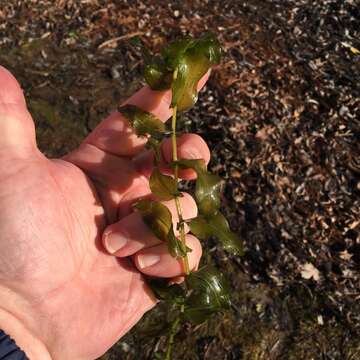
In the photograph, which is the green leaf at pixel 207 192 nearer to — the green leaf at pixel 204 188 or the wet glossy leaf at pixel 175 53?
the green leaf at pixel 204 188

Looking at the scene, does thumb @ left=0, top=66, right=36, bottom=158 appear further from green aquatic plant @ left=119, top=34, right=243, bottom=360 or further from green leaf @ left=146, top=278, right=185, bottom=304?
green leaf @ left=146, top=278, right=185, bottom=304

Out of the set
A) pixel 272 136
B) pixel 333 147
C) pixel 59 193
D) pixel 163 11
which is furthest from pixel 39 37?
pixel 59 193

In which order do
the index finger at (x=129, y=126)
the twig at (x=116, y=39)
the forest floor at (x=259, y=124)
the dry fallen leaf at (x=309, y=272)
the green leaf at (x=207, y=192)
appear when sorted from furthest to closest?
the twig at (x=116, y=39)
the dry fallen leaf at (x=309, y=272)
the forest floor at (x=259, y=124)
the index finger at (x=129, y=126)
the green leaf at (x=207, y=192)

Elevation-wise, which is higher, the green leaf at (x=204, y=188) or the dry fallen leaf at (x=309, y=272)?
the green leaf at (x=204, y=188)

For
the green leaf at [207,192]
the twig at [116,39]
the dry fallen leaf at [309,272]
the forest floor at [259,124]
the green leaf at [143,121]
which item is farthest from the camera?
the twig at [116,39]

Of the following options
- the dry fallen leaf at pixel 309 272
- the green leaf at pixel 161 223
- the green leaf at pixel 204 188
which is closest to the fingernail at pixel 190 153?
the green leaf at pixel 204 188

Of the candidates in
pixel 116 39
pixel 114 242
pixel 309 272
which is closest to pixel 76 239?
pixel 114 242

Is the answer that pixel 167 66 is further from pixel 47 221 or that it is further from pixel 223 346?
pixel 223 346
